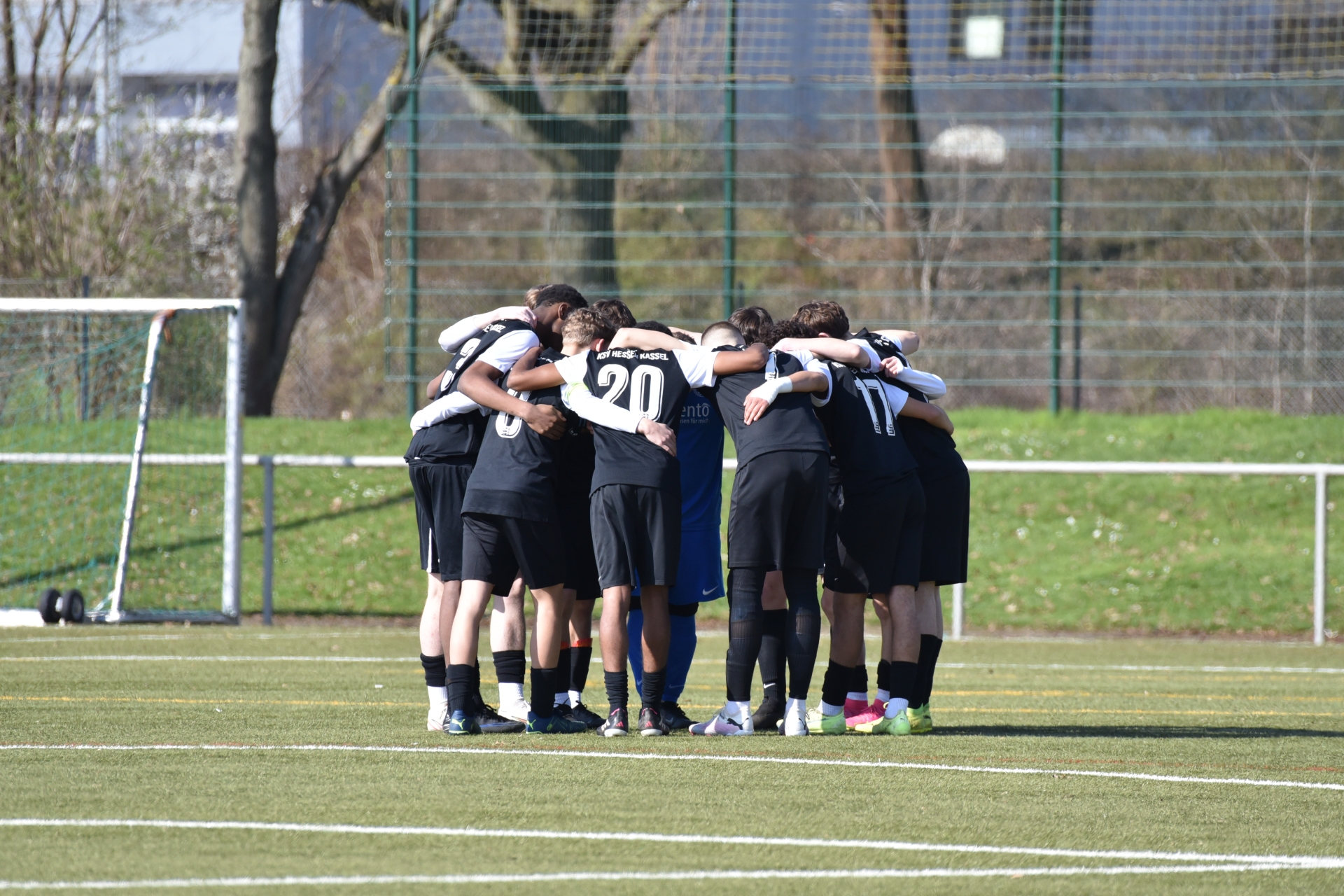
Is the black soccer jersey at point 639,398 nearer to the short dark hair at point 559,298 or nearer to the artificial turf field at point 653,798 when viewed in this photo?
the short dark hair at point 559,298

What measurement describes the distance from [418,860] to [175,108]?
32.8 m

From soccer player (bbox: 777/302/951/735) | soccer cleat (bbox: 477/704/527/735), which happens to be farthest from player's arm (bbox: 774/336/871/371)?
soccer cleat (bbox: 477/704/527/735)

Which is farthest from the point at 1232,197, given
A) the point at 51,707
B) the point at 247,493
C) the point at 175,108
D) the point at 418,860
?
the point at 175,108

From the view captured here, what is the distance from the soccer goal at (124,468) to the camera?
12648mm

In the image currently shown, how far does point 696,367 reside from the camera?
6.85m

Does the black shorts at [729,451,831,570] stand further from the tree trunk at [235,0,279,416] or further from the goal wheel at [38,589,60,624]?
the tree trunk at [235,0,279,416]

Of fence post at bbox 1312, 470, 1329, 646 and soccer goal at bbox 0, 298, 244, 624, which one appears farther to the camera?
soccer goal at bbox 0, 298, 244, 624

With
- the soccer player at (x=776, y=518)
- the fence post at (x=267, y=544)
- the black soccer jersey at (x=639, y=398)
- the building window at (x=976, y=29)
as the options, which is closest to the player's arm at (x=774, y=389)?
the soccer player at (x=776, y=518)

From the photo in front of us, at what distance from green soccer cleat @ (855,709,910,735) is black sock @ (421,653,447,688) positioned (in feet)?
6.01

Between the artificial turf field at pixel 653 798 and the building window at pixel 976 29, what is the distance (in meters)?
9.47

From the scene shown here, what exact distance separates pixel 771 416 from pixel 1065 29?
10.8 meters

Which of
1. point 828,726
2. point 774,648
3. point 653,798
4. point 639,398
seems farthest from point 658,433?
point 653,798

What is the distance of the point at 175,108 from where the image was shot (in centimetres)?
3438

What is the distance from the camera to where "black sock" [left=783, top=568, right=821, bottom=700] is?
6.79 meters
